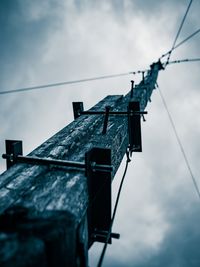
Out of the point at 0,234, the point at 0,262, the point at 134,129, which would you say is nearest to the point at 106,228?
the point at 0,234

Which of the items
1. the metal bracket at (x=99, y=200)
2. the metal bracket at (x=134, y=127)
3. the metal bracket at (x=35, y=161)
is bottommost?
the metal bracket at (x=99, y=200)

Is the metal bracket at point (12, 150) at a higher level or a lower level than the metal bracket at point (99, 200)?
higher

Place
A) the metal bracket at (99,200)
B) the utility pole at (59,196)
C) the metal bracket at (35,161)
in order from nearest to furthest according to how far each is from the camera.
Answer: the utility pole at (59,196) < the metal bracket at (35,161) < the metal bracket at (99,200)

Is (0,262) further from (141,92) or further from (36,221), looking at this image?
(141,92)

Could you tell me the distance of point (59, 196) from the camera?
7.75ft

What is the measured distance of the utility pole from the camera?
161 cm

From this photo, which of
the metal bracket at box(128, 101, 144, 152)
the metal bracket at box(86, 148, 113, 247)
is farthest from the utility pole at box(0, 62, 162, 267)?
the metal bracket at box(128, 101, 144, 152)

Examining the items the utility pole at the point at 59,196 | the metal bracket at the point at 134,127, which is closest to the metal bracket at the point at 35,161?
the utility pole at the point at 59,196

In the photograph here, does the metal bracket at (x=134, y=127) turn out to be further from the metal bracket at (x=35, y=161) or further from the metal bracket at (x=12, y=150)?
the metal bracket at (x=12, y=150)

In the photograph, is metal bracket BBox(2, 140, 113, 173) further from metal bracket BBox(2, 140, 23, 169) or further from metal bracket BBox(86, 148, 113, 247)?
metal bracket BBox(86, 148, 113, 247)

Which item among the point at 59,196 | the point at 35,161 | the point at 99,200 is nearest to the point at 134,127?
the point at 99,200

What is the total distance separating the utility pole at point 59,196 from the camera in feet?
5.29

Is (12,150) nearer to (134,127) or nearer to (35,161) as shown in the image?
(35,161)

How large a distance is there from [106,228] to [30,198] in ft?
4.76
